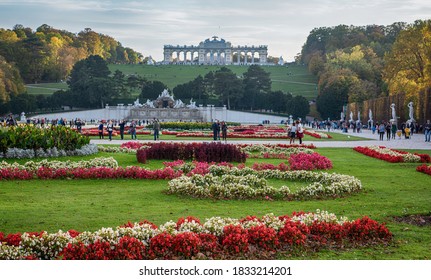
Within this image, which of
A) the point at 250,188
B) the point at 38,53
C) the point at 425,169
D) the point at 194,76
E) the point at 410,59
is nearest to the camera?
the point at 250,188

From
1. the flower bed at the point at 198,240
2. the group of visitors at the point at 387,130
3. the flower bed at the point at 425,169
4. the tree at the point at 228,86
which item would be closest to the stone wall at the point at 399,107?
the group of visitors at the point at 387,130

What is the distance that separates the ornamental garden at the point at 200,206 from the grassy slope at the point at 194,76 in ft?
251

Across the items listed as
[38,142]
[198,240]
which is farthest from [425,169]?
[198,240]

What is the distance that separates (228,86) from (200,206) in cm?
7683

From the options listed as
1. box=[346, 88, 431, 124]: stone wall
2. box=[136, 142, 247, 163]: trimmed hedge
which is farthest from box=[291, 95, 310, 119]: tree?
box=[136, 142, 247, 163]: trimmed hedge

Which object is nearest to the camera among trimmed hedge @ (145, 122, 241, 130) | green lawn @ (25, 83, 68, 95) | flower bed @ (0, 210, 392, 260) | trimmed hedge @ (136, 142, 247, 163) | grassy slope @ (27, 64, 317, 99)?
flower bed @ (0, 210, 392, 260)

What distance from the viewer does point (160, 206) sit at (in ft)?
33.3

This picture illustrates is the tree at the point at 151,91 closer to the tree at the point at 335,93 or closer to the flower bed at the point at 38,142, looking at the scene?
the tree at the point at 335,93

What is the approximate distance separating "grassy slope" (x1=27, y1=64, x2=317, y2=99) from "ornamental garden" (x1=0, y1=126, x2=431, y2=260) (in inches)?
3017

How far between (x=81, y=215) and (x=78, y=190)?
9.95 feet

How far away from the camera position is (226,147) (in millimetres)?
18391

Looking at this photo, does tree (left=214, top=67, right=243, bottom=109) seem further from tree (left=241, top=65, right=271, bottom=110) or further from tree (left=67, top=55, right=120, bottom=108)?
tree (left=67, top=55, right=120, bottom=108)

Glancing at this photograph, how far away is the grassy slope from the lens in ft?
318

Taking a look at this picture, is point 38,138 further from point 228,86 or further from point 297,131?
point 228,86
